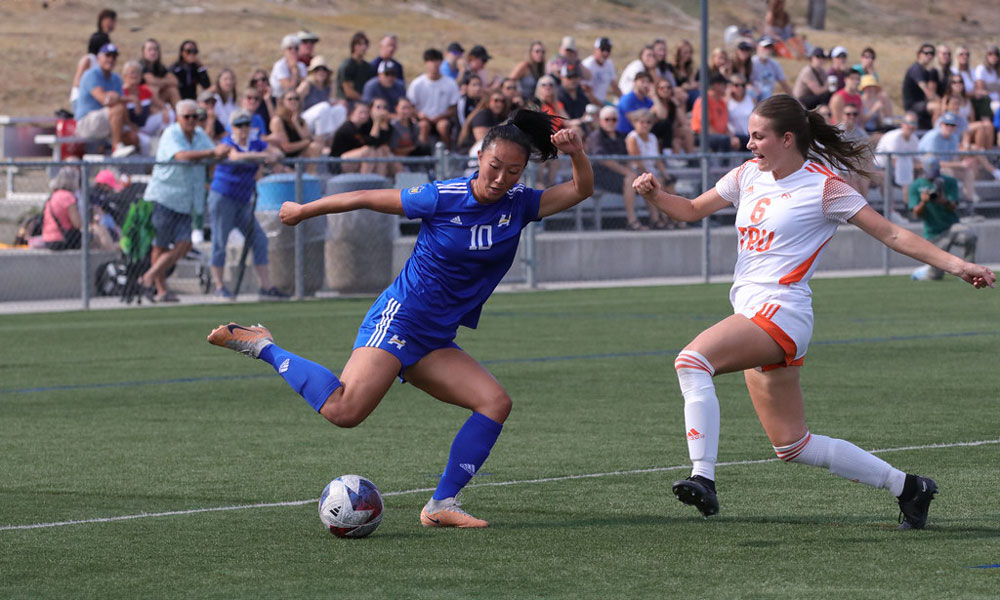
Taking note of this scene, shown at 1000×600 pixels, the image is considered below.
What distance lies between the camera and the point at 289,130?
21.7 m

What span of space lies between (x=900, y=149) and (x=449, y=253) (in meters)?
19.6

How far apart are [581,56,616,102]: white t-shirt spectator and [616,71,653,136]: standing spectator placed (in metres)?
1.77

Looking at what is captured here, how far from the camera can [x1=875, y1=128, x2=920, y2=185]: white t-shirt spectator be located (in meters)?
24.7

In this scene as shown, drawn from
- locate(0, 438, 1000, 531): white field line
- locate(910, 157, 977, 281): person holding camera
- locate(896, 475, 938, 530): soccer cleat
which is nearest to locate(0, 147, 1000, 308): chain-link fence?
locate(910, 157, 977, 281): person holding camera

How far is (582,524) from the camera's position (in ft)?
23.0

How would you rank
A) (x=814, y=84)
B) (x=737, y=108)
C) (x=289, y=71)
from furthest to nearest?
(x=814, y=84) → (x=737, y=108) → (x=289, y=71)

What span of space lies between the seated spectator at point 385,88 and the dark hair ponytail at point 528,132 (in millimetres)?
16137

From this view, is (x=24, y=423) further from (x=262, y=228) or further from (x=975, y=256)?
(x=975, y=256)

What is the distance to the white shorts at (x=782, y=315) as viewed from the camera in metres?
6.65

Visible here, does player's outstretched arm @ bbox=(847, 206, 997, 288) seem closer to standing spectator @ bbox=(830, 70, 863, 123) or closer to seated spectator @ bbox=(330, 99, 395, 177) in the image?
seated spectator @ bbox=(330, 99, 395, 177)

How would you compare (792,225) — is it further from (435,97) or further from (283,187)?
(435,97)

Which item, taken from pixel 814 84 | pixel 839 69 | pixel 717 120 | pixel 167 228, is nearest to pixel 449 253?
pixel 167 228

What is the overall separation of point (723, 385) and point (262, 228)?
30.7ft

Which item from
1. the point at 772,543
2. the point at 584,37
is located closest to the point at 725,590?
the point at 772,543
